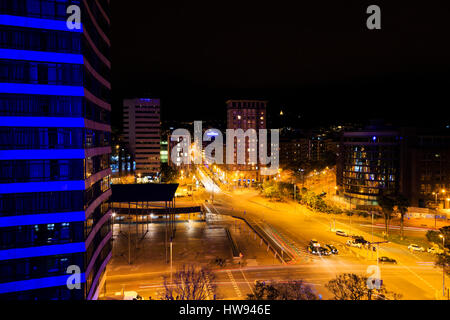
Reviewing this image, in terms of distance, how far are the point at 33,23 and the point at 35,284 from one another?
1306 cm

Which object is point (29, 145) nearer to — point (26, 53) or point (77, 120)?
point (77, 120)

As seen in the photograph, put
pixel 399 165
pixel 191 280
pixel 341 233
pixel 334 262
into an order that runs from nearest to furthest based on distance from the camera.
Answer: pixel 191 280 → pixel 334 262 → pixel 341 233 → pixel 399 165

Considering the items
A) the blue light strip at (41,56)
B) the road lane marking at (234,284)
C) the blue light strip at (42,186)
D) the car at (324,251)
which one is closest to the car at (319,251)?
the car at (324,251)

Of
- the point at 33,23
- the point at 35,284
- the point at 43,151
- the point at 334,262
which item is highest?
the point at 33,23

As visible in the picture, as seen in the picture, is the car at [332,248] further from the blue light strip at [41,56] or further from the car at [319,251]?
the blue light strip at [41,56]

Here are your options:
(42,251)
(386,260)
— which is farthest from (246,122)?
(42,251)

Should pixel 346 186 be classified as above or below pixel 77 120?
below

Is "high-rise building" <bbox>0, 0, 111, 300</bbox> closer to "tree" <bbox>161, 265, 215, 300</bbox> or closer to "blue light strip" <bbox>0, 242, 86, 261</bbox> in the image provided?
"blue light strip" <bbox>0, 242, 86, 261</bbox>

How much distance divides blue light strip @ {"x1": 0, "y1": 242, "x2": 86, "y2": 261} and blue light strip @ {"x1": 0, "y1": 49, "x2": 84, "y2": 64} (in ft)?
30.9

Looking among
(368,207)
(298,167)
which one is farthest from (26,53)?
(298,167)

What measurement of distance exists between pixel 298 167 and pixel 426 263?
208ft

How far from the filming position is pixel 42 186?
16938 mm

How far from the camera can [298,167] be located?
95.8 metres

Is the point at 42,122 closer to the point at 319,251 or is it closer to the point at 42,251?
the point at 42,251
